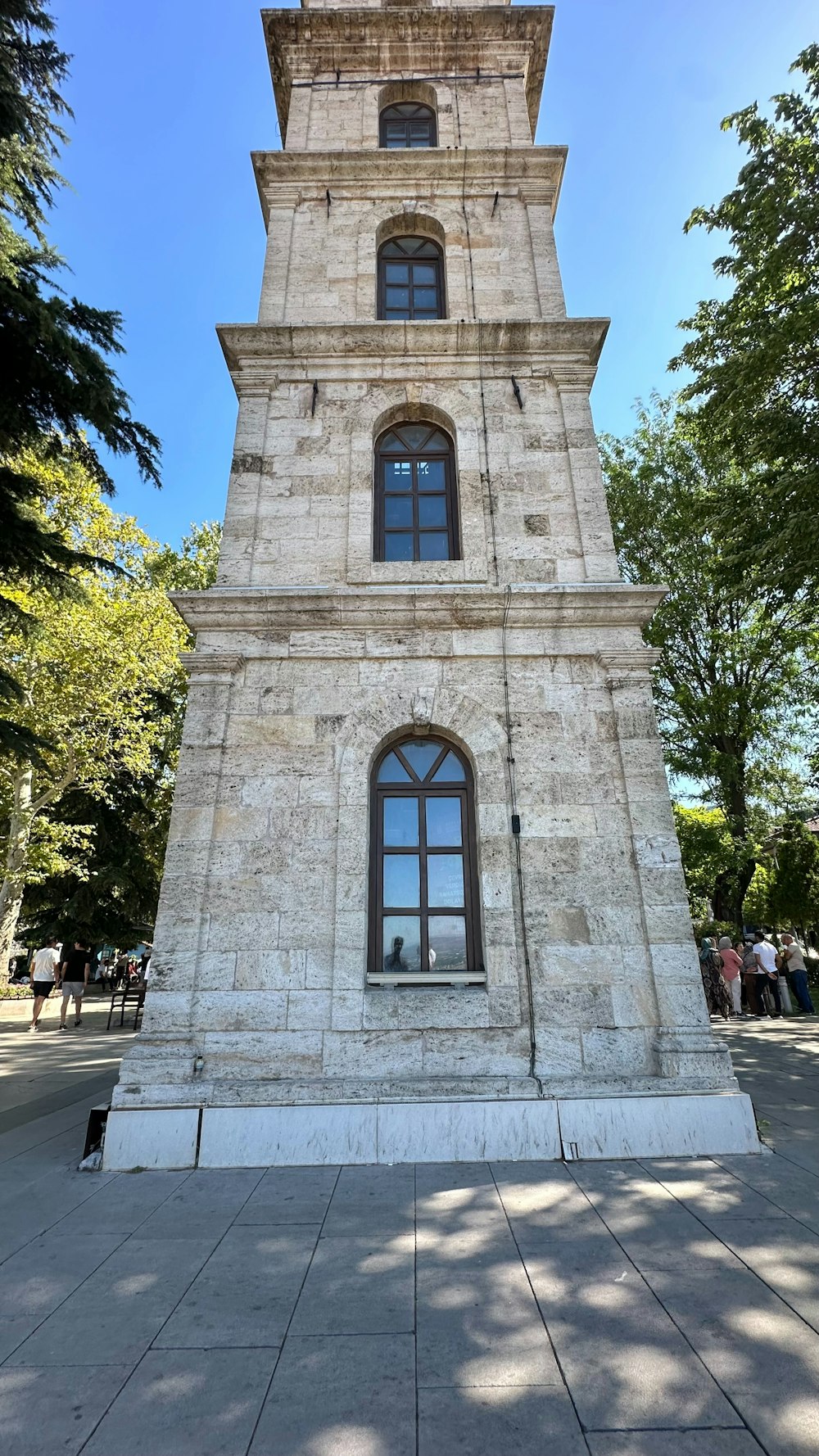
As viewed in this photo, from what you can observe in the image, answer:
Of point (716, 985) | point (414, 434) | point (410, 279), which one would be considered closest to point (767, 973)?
point (716, 985)

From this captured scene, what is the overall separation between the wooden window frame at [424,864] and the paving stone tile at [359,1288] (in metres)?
2.23

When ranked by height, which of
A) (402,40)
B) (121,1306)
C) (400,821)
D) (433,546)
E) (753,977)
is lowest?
(121,1306)

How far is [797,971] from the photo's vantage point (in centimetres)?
1447

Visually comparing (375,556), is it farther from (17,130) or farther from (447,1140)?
(17,130)

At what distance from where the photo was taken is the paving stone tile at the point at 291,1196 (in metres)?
4.55

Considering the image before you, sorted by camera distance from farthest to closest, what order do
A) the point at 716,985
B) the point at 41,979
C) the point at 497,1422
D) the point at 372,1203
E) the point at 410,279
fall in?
the point at 41,979 < the point at 716,985 < the point at 410,279 < the point at 372,1203 < the point at 497,1422

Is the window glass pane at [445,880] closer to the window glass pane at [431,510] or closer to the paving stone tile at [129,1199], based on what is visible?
the paving stone tile at [129,1199]

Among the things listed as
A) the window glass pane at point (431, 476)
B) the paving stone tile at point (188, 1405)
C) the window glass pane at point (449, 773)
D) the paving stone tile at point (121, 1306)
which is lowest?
the paving stone tile at point (188, 1405)

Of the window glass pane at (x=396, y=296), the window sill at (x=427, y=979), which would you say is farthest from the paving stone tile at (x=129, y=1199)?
the window glass pane at (x=396, y=296)

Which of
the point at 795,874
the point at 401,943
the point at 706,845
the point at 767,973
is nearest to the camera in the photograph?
the point at 401,943

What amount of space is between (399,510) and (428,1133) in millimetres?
6513

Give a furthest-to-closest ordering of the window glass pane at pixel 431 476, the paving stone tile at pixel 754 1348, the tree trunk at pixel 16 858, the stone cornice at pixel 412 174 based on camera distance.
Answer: the tree trunk at pixel 16 858
the stone cornice at pixel 412 174
the window glass pane at pixel 431 476
the paving stone tile at pixel 754 1348

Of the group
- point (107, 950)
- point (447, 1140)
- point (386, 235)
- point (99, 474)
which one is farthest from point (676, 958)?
point (107, 950)

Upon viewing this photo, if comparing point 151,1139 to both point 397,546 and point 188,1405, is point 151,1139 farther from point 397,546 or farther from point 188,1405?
point 397,546
